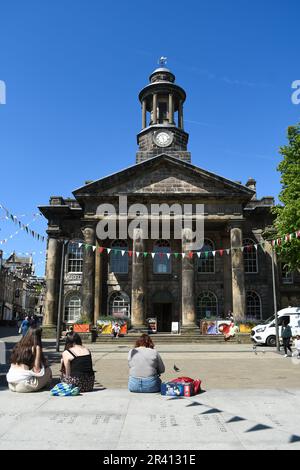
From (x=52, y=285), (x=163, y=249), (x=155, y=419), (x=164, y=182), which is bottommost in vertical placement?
(x=155, y=419)

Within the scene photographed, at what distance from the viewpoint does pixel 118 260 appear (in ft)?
111

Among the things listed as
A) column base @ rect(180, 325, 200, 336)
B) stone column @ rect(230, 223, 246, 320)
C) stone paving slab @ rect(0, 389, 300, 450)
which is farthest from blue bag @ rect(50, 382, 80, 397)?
stone column @ rect(230, 223, 246, 320)

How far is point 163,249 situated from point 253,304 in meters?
9.06

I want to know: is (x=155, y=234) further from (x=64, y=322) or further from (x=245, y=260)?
(x=64, y=322)

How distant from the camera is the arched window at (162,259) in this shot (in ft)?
110

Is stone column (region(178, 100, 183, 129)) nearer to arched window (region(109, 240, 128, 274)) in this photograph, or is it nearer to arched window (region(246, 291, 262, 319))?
arched window (region(109, 240, 128, 274))

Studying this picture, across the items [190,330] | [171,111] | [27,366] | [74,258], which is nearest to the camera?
[27,366]

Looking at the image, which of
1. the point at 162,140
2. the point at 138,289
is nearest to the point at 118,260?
the point at 138,289

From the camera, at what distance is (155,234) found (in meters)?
32.2

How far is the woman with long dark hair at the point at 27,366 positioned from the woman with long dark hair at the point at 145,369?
6.11ft

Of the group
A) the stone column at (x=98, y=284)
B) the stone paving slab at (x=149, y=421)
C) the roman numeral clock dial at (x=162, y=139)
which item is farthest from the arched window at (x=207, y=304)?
the stone paving slab at (x=149, y=421)

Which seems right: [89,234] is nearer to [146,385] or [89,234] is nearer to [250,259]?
[250,259]

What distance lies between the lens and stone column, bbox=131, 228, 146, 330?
27.6 metres

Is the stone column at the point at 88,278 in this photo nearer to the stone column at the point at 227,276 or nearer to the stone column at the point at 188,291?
the stone column at the point at 188,291
